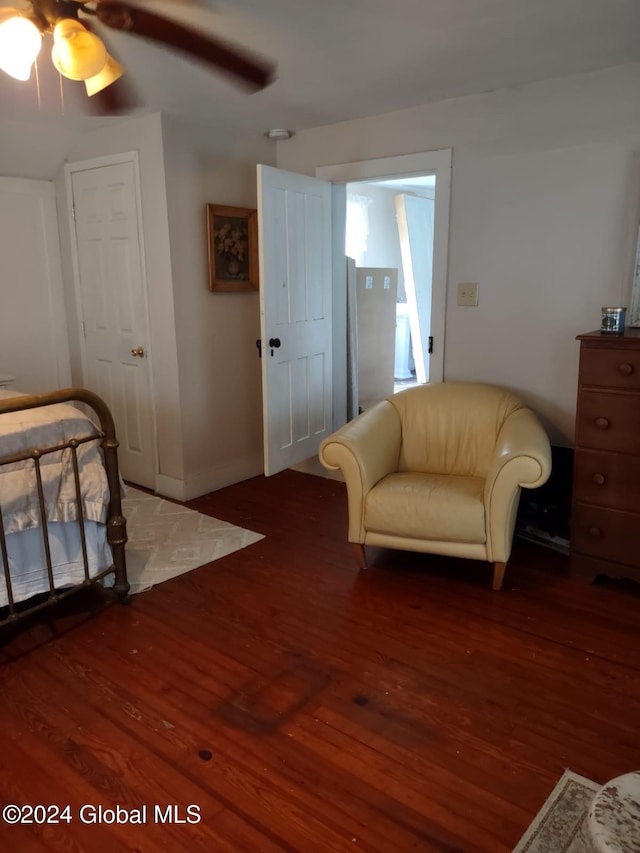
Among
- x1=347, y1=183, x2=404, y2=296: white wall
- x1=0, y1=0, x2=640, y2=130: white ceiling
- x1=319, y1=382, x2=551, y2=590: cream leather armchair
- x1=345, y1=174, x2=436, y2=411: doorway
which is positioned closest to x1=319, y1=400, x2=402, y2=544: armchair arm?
x1=319, y1=382, x2=551, y2=590: cream leather armchair

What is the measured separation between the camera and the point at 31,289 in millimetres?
4199

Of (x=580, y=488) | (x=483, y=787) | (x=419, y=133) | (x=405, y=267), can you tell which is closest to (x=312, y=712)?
(x=483, y=787)

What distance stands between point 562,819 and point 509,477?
126cm

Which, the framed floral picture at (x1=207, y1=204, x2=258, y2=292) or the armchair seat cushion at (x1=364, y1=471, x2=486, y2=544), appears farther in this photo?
the framed floral picture at (x1=207, y1=204, x2=258, y2=292)

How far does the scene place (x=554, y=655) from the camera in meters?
2.32

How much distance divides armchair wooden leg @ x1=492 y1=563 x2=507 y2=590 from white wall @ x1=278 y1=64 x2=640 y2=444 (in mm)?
893

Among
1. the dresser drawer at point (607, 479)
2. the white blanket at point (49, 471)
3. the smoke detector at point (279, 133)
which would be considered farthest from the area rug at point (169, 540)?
the smoke detector at point (279, 133)

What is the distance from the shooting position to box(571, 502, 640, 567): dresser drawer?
2699 millimetres

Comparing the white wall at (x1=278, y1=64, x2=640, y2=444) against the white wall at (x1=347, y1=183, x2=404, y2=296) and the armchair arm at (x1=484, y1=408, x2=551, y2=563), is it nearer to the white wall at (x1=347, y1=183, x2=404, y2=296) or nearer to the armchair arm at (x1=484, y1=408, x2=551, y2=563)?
the armchair arm at (x1=484, y1=408, x2=551, y2=563)

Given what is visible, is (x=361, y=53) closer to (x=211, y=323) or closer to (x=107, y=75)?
(x=107, y=75)

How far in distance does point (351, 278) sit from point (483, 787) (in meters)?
3.66

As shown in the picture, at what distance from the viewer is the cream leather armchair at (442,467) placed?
2631 millimetres

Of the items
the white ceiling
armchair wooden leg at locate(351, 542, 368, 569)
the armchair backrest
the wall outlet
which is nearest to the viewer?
the white ceiling

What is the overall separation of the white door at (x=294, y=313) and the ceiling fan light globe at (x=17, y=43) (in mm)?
1758
